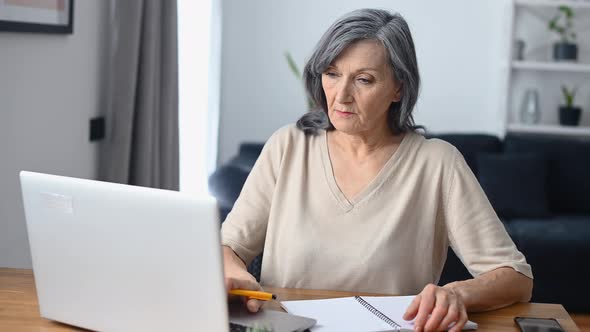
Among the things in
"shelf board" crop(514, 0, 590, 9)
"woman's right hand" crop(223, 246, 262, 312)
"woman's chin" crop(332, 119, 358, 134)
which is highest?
"shelf board" crop(514, 0, 590, 9)

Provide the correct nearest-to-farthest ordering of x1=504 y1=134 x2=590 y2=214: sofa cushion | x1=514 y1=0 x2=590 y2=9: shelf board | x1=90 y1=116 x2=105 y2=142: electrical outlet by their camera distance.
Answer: x1=90 y1=116 x2=105 y2=142: electrical outlet
x1=504 y1=134 x2=590 y2=214: sofa cushion
x1=514 y1=0 x2=590 y2=9: shelf board

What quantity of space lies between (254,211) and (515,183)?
2.91 metres

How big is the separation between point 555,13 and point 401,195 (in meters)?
3.91

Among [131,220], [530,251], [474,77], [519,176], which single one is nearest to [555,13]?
[474,77]

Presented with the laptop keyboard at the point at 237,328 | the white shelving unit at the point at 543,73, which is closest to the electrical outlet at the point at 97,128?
the laptop keyboard at the point at 237,328

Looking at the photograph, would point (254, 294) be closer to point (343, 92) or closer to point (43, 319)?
point (43, 319)

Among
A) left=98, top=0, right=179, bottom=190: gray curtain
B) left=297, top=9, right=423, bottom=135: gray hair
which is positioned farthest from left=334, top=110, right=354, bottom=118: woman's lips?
left=98, top=0, right=179, bottom=190: gray curtain

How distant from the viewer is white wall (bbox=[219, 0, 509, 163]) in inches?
228

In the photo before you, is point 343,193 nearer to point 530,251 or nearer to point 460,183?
point 460,183

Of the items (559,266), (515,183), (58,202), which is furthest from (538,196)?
(58,202)

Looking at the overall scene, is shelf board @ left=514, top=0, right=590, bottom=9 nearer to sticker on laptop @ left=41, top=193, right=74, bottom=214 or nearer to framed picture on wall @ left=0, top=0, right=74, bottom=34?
framed picture on wall @ left=0, top=0, right=74, bottom=34

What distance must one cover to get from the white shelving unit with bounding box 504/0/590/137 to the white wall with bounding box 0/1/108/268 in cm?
278

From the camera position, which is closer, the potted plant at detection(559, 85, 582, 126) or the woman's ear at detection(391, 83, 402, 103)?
the woman's ear at detection(391, 83, 402, 103)

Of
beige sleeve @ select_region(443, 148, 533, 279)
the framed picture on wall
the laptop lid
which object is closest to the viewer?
the laptop lid
